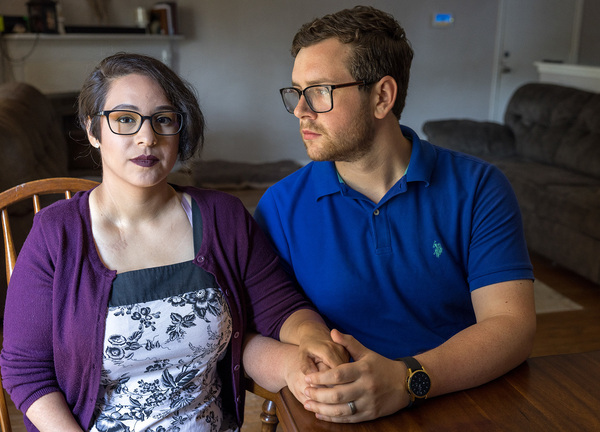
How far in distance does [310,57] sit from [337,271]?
0.50 meters

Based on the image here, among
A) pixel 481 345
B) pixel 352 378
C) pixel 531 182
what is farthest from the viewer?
pixel 531 182

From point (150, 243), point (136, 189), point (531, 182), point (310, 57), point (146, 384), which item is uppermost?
point (310, 57)

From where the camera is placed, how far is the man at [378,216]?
4.45ft

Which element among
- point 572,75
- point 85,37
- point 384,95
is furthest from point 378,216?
point 85,37

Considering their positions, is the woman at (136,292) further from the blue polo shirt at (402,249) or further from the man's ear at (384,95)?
the man's ear at (384,95)

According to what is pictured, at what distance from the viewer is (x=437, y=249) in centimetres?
137

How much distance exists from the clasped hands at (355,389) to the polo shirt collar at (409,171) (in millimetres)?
473

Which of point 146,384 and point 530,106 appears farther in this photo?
point 530,106

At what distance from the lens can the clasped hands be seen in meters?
0.98

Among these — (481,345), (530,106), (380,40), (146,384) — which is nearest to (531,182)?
(530,106)

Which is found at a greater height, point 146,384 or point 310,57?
point 310,57

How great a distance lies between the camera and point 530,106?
15.9 feet

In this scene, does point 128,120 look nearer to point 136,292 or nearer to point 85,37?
point 136,292

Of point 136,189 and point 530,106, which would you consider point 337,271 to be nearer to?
point 136,189
